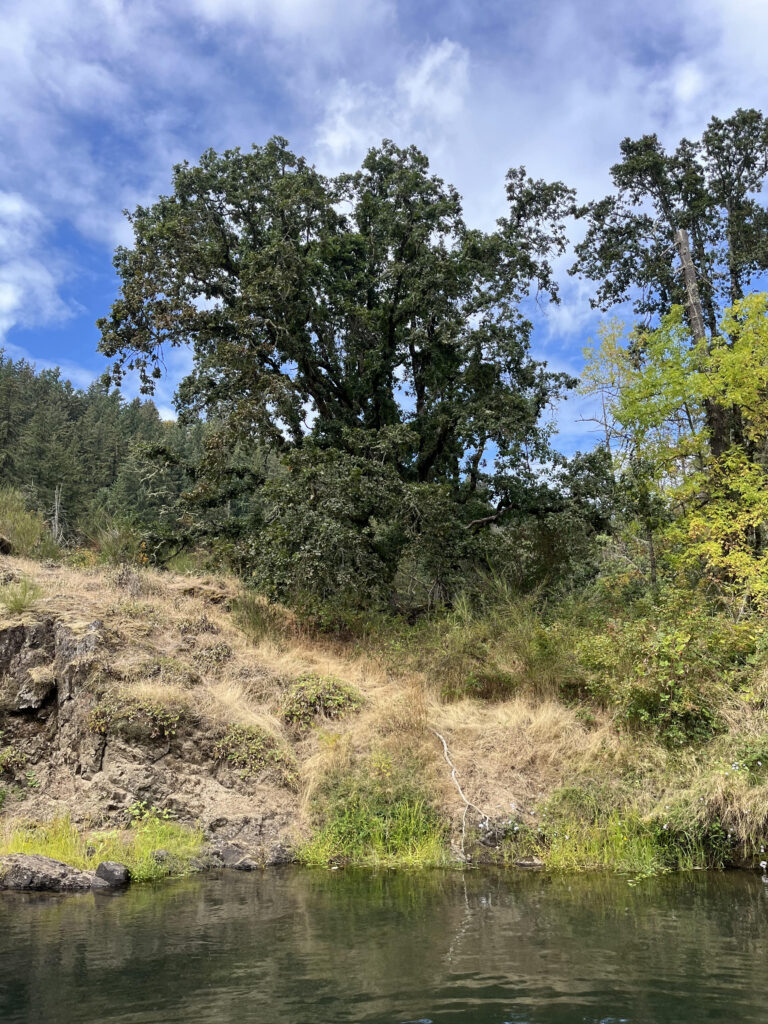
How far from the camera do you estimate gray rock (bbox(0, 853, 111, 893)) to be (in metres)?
6.93

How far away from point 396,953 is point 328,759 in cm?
483

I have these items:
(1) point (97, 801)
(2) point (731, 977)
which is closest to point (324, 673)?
(1) point (97, 801)

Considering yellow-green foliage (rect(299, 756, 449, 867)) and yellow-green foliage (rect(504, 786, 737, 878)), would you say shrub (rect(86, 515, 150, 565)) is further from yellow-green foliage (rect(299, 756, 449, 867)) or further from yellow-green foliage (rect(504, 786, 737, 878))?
yellow-green foliage (rect(504, 786, 737, 878))

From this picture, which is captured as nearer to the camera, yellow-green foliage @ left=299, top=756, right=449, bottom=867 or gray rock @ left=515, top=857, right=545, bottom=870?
gray rock @ left=515, top=857, right=545, bottom=870

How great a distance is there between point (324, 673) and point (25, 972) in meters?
7.53

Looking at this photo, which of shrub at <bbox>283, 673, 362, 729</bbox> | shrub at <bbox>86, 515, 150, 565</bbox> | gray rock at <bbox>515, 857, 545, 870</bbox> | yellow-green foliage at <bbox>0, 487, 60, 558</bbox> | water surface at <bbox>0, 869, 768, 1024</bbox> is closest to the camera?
water surface at <bbox>0, 869, 768, 1024</bbox>

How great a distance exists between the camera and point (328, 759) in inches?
373

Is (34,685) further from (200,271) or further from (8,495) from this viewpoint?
(200,271)

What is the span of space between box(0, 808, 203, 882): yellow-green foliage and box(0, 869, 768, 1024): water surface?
2.36 feet

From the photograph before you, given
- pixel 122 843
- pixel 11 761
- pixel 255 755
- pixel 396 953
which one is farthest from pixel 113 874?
pixel 396 953

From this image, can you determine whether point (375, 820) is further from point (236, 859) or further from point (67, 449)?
point (67, 449)

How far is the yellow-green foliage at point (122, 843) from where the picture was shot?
7.64 metres

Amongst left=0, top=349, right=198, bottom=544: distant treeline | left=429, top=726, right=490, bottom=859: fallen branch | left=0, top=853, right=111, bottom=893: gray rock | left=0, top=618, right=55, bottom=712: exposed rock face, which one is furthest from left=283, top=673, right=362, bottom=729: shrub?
left=0, top=349, right=198, bottom=544: distant treeline

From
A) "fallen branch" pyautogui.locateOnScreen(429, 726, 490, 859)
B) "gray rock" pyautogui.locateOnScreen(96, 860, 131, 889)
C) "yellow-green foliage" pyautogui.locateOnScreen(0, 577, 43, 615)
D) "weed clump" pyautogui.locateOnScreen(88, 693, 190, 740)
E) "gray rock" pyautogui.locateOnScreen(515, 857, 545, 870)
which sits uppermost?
"yellow-green foliage" pyautogui.locateOnScreen(0, 577, 43, 615)
